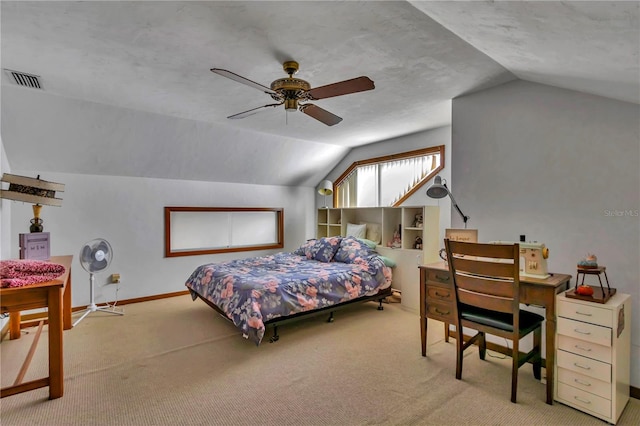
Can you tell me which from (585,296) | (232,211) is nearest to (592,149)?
(585,296)

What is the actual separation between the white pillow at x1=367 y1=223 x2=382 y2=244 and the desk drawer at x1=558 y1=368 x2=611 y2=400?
2.93 meters

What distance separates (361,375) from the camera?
2445 mm

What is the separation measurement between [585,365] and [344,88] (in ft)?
7.61

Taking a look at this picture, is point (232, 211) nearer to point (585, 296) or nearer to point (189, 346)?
point (189, 346)

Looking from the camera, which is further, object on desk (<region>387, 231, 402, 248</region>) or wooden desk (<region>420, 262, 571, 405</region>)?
object on desk (<region>387, 231, 402, 248</region>)

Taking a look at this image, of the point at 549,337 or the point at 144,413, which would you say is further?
the point at 549,337

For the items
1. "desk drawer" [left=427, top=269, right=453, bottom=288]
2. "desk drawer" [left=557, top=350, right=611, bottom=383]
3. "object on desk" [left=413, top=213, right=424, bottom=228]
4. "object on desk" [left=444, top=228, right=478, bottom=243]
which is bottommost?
Result: "desk drawer" [left=557, top=350, right=611, bottom=383]

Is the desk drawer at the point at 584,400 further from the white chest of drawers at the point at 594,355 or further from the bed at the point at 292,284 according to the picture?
the bed at the point at 292,284

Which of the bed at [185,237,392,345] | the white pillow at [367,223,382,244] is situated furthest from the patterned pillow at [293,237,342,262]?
the white pillow at [367,223,382,244]

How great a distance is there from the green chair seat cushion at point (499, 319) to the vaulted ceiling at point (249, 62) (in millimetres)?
1596

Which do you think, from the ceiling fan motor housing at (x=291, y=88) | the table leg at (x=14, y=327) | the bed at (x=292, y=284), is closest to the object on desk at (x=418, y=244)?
the bed at (x=292, y=284)

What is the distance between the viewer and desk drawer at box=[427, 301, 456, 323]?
101 inches

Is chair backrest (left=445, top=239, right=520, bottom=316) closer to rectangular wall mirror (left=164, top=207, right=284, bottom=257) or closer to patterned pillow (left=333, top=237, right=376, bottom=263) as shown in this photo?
patterned pillow (left=333, top=237, right=376, bottom=263)

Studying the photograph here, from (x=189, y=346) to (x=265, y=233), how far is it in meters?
3.01
